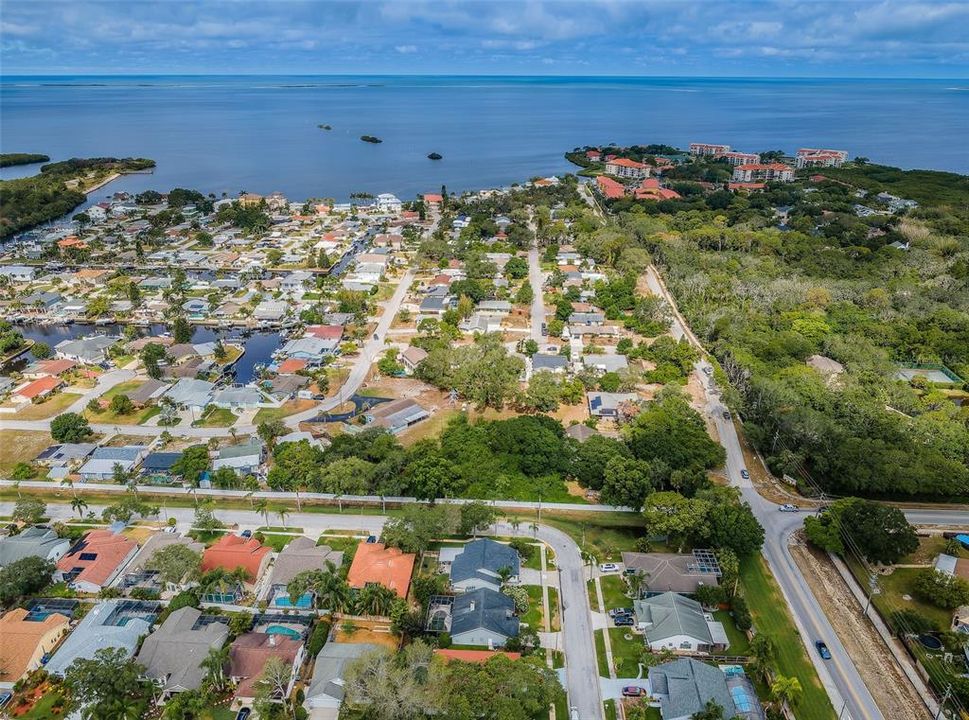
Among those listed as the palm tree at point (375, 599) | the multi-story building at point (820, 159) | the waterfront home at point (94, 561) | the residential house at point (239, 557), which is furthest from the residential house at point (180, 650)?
the multi-story building at point (820, 159)

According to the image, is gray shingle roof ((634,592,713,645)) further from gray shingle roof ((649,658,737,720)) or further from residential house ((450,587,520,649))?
residential house ((450,587,520,649))

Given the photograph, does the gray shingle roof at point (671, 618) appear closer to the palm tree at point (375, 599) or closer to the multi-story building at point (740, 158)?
the palm tree at point (375, 599)

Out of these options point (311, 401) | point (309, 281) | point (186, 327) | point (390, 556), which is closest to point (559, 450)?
point (390, 556)

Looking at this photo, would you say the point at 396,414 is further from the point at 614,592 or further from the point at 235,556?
the point at 614,592

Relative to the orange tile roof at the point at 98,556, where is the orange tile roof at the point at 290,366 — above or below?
above

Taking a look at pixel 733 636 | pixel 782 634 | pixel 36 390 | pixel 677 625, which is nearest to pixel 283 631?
pixel 677 625

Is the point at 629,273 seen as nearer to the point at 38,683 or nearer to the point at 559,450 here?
the point at 559,450
